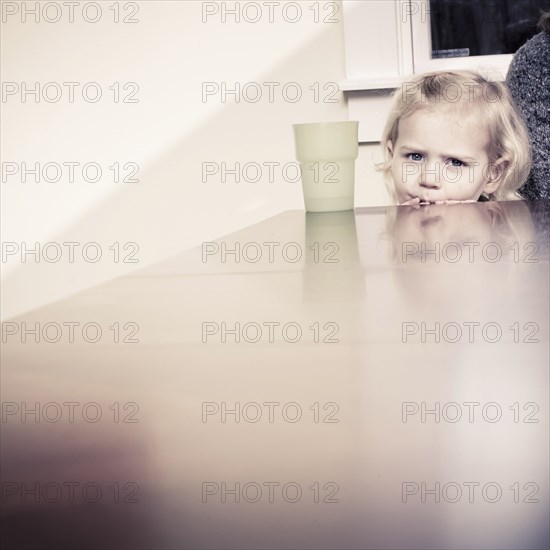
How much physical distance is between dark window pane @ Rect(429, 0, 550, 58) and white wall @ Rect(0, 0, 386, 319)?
0.34 m

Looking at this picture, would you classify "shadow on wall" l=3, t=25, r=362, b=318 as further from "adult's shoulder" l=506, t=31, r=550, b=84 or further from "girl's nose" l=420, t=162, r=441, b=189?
"girl's nose" l=420, t=162, r=441, b=189

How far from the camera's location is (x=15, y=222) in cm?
252

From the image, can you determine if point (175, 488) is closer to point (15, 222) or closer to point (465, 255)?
point (465, 255)

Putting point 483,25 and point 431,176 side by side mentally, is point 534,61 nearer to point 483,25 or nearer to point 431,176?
point 431,176

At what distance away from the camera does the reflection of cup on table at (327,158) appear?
130 centimetres

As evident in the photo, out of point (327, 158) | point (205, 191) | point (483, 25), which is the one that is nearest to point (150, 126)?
point (205, 191)

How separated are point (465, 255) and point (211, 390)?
36 centimetres

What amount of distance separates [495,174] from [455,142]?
0.15m

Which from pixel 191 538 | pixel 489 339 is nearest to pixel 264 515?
pixel 191 538

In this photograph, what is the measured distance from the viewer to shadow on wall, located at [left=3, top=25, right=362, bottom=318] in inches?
91.0

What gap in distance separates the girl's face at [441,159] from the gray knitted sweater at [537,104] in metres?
0.25

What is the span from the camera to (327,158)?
1305 mm

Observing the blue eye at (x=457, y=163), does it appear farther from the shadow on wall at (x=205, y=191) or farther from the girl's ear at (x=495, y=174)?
the shadow on wall at (x=205, y=191)

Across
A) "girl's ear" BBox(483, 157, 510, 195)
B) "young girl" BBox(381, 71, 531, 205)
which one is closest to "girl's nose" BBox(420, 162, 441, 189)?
"young girl" BBox(381, 71, 531, 205)
